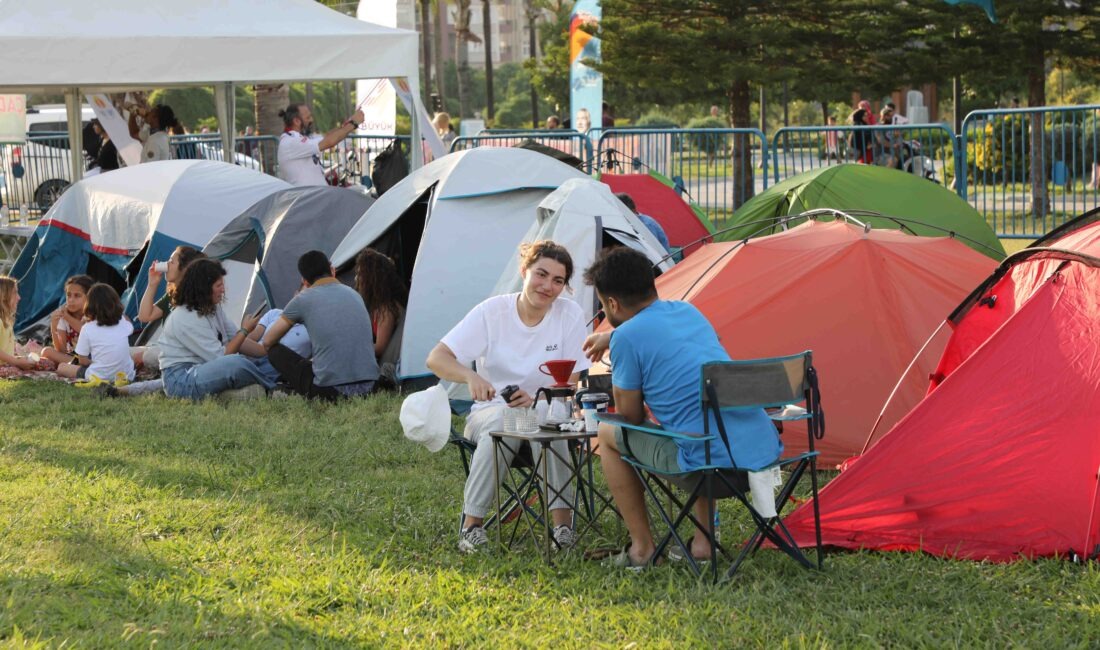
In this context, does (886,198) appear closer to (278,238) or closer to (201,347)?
(278,238)

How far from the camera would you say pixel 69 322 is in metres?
9.52

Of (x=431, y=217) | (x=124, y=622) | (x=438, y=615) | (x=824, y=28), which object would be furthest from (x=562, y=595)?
(x=824, y=28)

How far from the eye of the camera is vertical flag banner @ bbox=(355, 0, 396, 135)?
18094 mm

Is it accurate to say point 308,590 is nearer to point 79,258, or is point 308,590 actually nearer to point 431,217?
point 431,217

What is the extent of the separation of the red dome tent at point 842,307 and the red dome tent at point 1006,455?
4.13ft

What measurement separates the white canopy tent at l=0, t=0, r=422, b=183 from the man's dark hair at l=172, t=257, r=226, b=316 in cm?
298

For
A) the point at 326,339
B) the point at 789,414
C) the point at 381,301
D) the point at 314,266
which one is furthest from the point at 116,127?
the point at 789,414

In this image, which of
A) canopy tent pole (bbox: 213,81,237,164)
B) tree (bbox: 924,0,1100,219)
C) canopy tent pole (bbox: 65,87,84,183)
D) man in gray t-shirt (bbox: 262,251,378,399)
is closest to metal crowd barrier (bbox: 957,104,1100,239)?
tree (bbox: 924,0,1100,219)

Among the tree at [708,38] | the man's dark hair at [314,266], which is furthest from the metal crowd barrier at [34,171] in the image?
the man's dark hair at [314,266]

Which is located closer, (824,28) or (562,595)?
(562,595)

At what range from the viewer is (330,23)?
11.7 metres

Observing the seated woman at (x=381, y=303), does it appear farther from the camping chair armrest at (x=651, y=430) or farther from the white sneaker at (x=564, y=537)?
the camping chair armrest at (x=651, y=430)

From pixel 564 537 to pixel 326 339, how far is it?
340 centimetres

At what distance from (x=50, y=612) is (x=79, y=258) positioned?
7.39 metres
